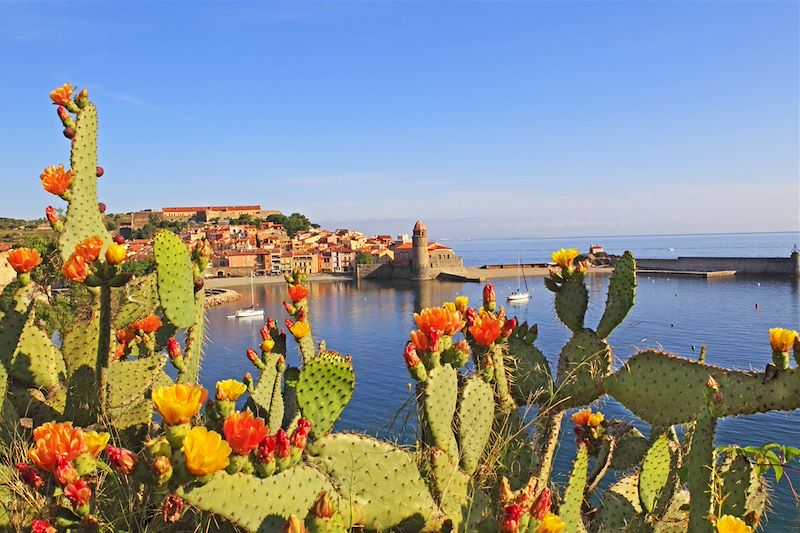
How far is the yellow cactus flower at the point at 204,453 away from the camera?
3.31 ft

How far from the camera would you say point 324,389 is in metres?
1.71

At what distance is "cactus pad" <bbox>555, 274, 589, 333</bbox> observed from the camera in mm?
2293

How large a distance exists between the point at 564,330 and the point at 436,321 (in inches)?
896

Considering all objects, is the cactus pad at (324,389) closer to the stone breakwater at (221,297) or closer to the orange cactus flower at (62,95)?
the orange cactus flower at (62,95)

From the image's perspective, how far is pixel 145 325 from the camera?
246cm

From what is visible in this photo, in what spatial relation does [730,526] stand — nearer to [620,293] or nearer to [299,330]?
[620,293]

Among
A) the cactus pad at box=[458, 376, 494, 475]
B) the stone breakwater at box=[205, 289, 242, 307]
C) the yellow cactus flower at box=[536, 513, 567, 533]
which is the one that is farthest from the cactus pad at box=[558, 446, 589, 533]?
the stone breakwater at box=[205, 289, 242, 307]

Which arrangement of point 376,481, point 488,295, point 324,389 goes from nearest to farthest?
point 376,481 → point 324,389 → point 488,295

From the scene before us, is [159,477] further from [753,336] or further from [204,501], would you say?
[753,336]

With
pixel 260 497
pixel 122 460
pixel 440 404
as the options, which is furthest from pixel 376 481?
pixel 122 460

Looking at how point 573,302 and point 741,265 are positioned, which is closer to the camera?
point 573,302

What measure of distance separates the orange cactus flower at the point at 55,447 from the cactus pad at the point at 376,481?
49 cm

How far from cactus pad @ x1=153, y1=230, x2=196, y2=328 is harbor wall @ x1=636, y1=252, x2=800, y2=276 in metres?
49.3

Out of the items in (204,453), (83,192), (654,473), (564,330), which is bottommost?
(564,330)
